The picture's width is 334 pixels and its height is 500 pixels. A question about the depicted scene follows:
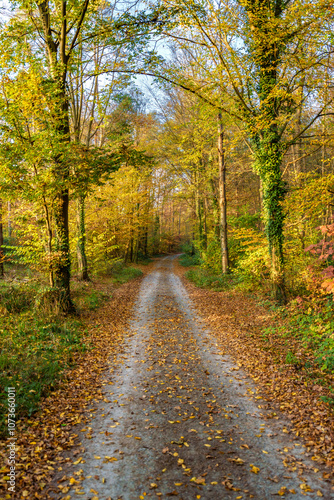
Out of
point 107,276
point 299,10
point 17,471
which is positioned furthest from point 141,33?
point 107,276

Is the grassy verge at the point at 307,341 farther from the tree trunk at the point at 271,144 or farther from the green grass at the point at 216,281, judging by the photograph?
the green grass at the point at 216,281

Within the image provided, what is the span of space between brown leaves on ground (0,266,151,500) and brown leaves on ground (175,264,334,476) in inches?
115

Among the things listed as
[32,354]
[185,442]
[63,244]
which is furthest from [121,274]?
[185,442]

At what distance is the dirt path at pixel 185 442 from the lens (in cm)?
325

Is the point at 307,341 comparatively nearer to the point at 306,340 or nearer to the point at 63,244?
→ the point at 306,340

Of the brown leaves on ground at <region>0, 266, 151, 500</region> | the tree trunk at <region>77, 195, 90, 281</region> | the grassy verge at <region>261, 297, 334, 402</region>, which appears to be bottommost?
the brown leaves on ground at <region>0, 266, 151, 500</region>

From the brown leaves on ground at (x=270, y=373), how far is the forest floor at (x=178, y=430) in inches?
0.9

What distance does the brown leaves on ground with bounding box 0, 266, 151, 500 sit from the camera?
3.34 meters

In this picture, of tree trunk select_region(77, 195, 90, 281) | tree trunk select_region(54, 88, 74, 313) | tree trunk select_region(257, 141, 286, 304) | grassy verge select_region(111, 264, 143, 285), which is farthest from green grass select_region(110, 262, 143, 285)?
Answer: tree trunk select_region(257, 141, 286, 304)

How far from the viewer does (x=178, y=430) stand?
4270 mm

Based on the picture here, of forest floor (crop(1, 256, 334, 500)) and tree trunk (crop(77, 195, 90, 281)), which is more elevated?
tree trunk (crop(77, 195, 90, 281))

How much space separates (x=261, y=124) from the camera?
9.03 meters

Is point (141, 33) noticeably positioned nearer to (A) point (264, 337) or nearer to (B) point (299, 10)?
(B) point (299, 10)

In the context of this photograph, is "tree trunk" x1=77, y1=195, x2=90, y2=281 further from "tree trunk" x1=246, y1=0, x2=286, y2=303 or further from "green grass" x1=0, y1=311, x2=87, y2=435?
"tree trunk" x1=246, y1=0, x2=286, y2=303
